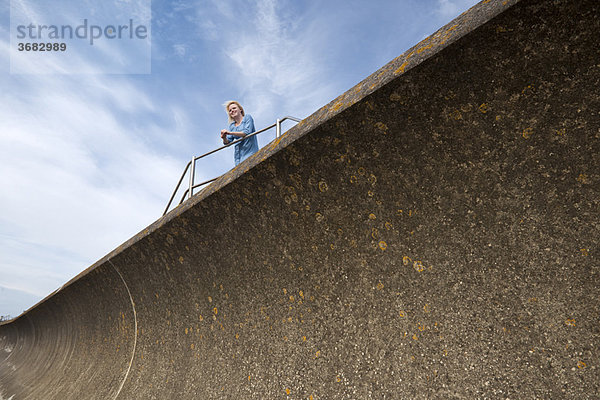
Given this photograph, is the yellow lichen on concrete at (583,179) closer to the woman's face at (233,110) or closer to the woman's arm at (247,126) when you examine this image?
the woman's arm at (247,126)

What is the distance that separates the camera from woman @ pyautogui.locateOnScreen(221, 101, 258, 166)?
14.7 feet

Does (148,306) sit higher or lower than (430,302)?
higher

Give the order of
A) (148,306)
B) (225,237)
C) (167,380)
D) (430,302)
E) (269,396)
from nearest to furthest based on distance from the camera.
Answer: (430,302) → (269,396) → (225,237) → (167,380) → (148,306)

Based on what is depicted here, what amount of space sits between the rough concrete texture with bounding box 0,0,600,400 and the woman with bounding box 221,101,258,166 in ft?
6.65

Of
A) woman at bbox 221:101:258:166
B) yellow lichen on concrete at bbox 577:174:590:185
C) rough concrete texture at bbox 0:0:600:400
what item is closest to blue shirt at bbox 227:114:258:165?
woman at bbox 221:101:258:166

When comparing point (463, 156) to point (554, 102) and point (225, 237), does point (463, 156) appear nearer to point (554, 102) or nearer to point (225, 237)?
point (554, 102)

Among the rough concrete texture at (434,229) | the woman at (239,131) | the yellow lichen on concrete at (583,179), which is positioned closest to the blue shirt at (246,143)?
the woman at (239,131)

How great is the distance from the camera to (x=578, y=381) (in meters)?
1.25

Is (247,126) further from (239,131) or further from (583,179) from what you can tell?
(583,179)

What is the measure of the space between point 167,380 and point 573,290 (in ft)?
9.80

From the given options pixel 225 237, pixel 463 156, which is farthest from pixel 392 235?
pixel 225 237

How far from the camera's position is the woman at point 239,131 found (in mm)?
4473

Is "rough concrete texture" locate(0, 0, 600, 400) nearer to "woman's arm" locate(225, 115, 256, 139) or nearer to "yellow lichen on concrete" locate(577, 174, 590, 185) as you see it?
"yellow lichen on concrete" locate(577, 174, 590, 185)

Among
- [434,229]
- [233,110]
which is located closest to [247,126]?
[233,110]
